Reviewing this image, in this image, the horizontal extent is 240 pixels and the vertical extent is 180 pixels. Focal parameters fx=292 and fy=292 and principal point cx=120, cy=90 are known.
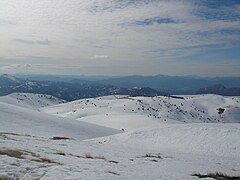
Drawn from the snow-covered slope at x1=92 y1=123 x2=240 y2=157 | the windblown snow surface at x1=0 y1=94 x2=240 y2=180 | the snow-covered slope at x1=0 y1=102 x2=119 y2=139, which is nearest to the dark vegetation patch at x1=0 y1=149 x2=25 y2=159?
the windblown snow surface at x1=0 y1=94 x2=240 y2=180

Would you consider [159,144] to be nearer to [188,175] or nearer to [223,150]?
[223,150]

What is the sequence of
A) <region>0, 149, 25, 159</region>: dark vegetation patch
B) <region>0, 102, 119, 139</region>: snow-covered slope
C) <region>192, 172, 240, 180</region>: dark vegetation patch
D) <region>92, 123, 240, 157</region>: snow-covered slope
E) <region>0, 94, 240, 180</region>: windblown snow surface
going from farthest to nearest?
<region>0, 102, 119, 139</region>: snow-covered slope, <region>92, 123, 240, 157</region>: snow-covered slope, <region>192, 172, 240, 180</region>: dark vegetation patch, <region>0, 149, 25, 159</region>: dark vegetation patch, <region>0, 94, 240, 180</region>: windblown snow surface

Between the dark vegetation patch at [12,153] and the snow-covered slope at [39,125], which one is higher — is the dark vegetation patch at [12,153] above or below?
above

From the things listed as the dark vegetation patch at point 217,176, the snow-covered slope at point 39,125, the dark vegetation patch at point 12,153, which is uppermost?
the dark vegetation patch at point 12,153

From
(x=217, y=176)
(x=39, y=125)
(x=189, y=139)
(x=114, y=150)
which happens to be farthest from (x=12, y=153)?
(x=39, y=125)

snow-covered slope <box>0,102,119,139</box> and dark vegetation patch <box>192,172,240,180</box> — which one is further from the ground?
dark vegetation patch <box>192,172,240,180</box>

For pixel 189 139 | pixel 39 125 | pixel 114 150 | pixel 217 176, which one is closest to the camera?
pixel 217 176

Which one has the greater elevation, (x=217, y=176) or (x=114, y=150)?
(x=217, y=176)

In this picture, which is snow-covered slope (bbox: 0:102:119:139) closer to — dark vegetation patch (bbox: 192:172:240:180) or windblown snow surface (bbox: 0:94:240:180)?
windblown snow surface (bbox: 0:94:240:180)

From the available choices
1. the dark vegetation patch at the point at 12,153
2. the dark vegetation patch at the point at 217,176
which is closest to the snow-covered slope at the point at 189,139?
the dark vegetation patch at the point at 217,176

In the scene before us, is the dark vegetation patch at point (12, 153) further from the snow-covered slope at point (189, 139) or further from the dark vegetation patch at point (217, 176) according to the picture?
the snow-covered slope at point (189, 139)

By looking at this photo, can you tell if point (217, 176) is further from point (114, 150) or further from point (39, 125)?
point (39, 125)

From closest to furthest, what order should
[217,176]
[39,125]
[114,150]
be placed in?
1. [217,176]
2. [114,150]
3. [39,125]

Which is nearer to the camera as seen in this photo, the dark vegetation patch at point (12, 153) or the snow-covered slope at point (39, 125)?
the dark vegetation patch at point (12, 153)
